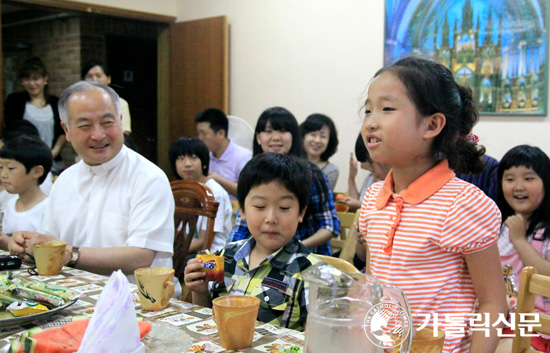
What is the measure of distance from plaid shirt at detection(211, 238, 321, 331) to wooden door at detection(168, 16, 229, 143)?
175 inches

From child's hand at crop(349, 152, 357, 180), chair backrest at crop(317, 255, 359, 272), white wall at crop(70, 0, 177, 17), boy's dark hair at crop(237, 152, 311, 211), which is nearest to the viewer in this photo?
chair backrest at crop(317, 255, 359, 272)

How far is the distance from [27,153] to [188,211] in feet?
3.14

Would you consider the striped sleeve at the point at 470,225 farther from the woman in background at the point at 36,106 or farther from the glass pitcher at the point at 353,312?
the woman in background at the point at 36,106

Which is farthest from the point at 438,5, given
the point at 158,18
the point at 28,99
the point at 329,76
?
the point at 28,99

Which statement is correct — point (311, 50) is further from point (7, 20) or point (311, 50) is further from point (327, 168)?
point (7, 20)

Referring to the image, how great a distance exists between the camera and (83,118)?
199 cm

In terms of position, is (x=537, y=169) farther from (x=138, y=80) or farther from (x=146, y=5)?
(x=138, y=80)

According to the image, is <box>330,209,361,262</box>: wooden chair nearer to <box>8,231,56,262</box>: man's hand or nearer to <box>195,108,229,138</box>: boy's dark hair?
<box>8,231,56,262</box>: man's hand

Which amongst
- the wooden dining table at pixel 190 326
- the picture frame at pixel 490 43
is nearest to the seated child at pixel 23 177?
the wooden dining table at pixel 190 326

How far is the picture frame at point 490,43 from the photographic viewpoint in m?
3.88

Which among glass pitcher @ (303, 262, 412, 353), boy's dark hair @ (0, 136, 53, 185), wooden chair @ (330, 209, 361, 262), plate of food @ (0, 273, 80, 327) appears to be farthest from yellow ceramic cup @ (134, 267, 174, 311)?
boy's dark hair @ (0, 136, 53, 185)

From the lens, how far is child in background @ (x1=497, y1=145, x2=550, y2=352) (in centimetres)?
236

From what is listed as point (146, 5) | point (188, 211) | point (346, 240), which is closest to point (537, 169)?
point (346, 240)

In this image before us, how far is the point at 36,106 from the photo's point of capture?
17.9 feet
